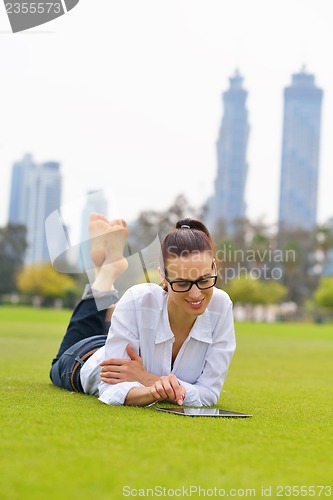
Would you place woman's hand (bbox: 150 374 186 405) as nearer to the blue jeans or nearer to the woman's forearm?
the woman's forearm

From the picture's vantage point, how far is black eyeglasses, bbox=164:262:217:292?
4043 millimetres

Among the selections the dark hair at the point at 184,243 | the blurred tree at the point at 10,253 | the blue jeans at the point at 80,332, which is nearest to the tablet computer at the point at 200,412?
the dark hair at the point at 184,243

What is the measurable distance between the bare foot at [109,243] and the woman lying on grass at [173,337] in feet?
2.80

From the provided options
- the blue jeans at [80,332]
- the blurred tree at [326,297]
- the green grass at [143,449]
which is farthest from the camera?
the blurred tree at [326,297]

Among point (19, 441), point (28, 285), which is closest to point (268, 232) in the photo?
point (28, 285)

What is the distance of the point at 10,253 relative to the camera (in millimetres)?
102062

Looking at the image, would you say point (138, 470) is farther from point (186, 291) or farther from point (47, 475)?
point (186, 291)

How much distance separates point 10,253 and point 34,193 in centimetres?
6780

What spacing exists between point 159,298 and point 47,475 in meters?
2.07

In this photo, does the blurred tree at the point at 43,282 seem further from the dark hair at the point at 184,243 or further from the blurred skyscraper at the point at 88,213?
the dark hair at the point at 184,243

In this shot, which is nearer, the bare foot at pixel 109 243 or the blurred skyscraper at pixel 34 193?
the bare foot at pixel 109 243

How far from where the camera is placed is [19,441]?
2918mm

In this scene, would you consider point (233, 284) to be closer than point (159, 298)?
No

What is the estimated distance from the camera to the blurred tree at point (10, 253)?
10012 cm
